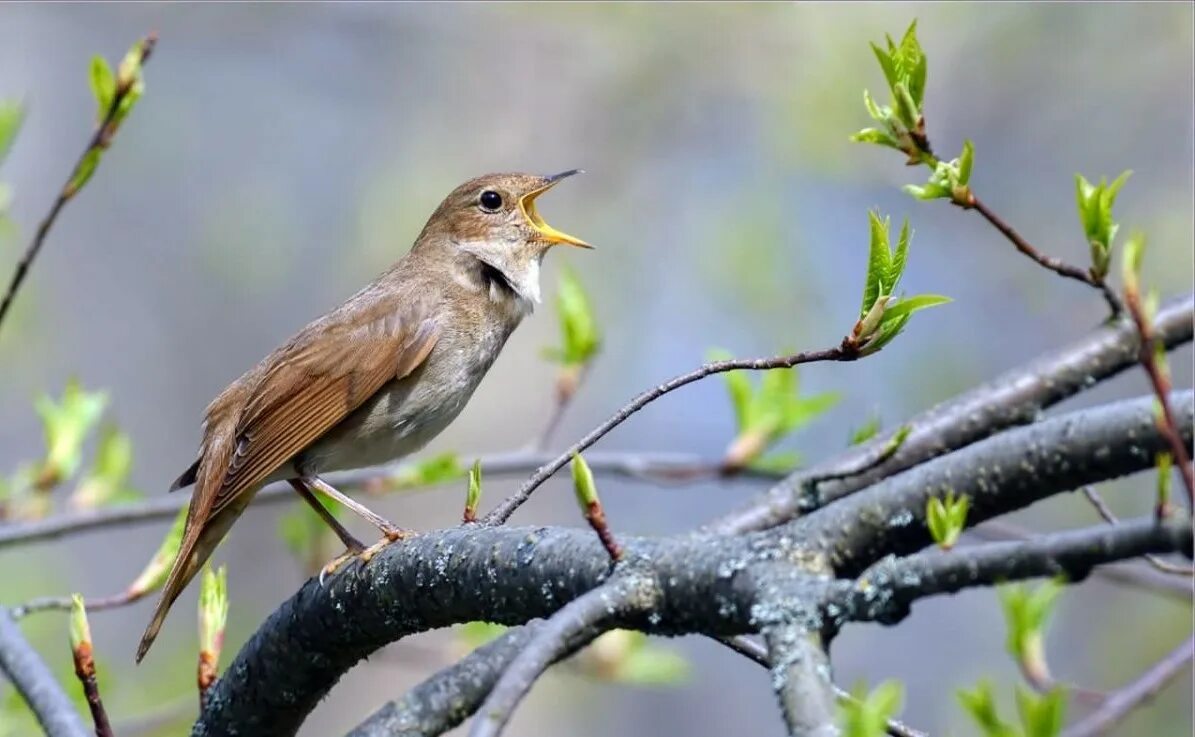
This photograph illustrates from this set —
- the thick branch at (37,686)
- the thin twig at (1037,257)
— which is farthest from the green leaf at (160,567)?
the thin twig at (1037,257)

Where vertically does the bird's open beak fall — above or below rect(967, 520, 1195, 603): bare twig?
above

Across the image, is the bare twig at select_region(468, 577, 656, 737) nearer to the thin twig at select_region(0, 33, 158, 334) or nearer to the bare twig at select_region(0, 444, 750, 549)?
the thin twig at select_region(0, 33, 158, 334)

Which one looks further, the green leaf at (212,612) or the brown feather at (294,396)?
the brown feather at (294,396)

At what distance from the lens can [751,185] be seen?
31.7 ft

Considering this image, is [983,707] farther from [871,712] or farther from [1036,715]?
[871,712]

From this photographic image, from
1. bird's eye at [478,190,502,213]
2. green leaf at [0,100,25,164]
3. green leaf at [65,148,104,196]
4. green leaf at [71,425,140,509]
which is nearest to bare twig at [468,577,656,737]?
green leaf at [65,148,104,196]

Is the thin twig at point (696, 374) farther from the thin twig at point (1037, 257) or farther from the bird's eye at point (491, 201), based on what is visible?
the bird's eye at point (491, 201)

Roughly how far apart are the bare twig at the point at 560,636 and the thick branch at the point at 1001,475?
0.25m

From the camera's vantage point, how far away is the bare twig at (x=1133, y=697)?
2127 mm

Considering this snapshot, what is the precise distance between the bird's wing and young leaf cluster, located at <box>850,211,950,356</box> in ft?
7.93

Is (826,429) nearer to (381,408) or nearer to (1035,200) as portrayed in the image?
(1035,200)

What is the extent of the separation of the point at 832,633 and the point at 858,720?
15cm

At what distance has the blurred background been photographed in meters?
8.95

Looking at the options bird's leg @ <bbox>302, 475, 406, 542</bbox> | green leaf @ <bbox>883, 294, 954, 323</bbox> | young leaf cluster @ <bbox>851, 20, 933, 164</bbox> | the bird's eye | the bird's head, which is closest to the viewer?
green leaf @ <bbox>883, 294, 954, 323</bbox>
